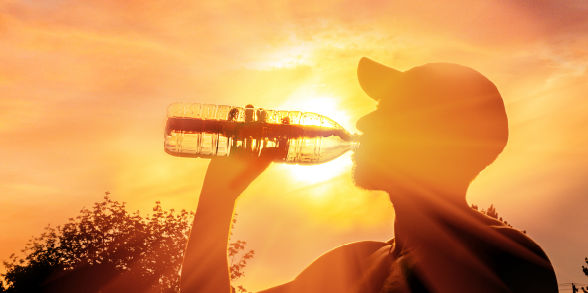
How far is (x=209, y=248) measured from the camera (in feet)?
10.4

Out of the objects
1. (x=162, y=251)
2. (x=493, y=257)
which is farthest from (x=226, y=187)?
(x=162, y=251)

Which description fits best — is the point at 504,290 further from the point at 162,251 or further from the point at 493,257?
Result: the point at 162,251

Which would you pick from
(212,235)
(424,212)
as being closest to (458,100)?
(424,212)

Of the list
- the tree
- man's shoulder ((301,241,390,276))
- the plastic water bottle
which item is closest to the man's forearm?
the plastic water bottle

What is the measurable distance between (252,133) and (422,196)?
1.35m

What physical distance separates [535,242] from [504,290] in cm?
35

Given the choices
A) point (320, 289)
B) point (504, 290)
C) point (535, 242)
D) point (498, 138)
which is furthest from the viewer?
point (320, 289)

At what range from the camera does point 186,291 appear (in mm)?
3119

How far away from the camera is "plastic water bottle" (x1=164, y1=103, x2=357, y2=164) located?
3672mm

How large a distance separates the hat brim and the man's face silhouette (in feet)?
0.17

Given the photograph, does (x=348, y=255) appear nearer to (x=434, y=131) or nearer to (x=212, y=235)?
(x=212, y=235)

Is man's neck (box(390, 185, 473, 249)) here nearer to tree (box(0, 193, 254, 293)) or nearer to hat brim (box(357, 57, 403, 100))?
hat brim (box(357, 57, 403, 100))

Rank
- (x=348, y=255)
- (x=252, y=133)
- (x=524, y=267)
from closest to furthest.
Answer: (x=524, y=267)
(x=348, y=255)
(x=252, y=133)

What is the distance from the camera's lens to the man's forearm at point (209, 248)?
3139mm
